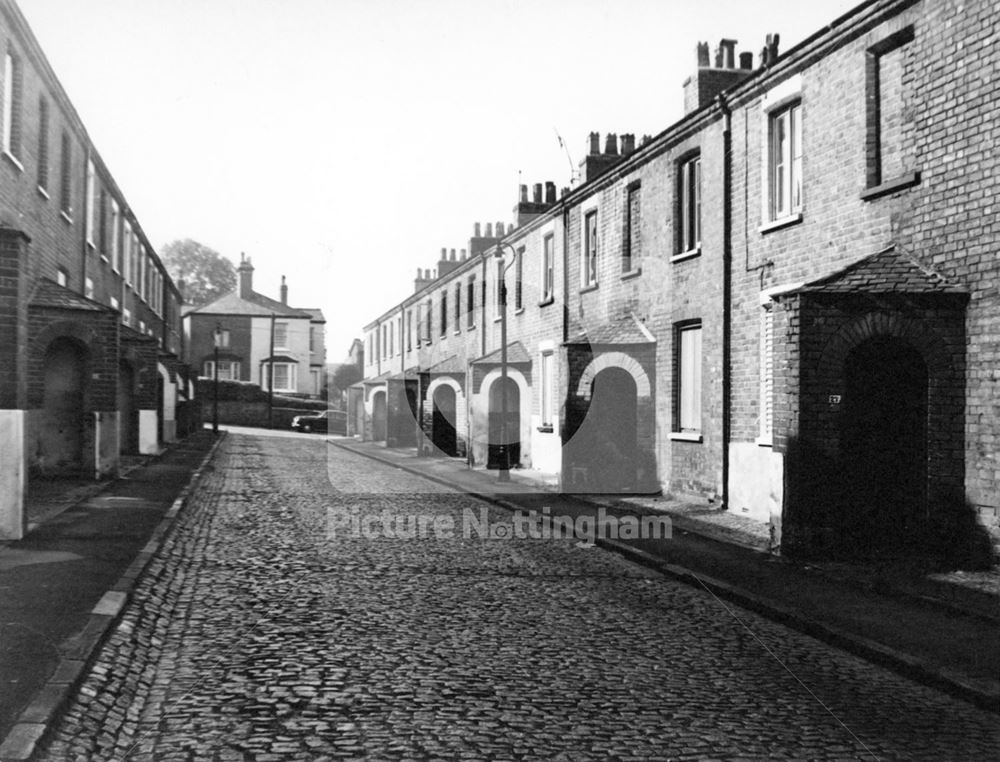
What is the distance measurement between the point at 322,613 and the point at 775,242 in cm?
902

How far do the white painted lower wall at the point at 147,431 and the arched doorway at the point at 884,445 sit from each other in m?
20.3

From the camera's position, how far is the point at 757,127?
14.3 m

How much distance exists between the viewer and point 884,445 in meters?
10.7

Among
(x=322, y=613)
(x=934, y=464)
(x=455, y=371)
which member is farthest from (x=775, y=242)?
(x=455, y=371)

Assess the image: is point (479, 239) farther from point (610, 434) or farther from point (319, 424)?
point (319, 424)

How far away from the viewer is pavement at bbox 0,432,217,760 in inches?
196

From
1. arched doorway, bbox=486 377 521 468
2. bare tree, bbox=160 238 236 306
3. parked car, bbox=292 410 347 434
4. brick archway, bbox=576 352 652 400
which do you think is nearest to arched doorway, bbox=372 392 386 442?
parked car, bbox=292 410 347 434

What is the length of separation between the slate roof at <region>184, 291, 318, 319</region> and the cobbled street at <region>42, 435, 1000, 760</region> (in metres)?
61.5

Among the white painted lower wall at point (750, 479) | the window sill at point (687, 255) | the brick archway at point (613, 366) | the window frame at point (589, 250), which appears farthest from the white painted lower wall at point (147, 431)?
the white painted lower wall at point (750, 479)

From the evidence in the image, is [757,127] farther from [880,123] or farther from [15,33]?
[15,33]

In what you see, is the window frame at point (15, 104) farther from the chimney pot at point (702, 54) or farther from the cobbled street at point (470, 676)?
the chimney pot at point (702, 54)

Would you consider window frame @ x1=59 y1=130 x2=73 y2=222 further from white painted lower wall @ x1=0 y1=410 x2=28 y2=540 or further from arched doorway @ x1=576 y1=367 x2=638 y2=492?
arched doorway @ x1=576 y1=367 x2=638 y2=492

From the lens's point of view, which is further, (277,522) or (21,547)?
(277,522)

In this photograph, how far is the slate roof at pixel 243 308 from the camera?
68938 mm
